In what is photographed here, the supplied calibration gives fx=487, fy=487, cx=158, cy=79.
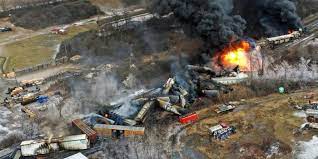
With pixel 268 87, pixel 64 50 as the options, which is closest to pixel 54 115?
pixel 64 50

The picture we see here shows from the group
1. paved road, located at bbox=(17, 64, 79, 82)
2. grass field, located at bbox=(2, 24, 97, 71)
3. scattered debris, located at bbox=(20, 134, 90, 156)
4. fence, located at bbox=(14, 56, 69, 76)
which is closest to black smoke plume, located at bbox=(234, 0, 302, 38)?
grass field, located at bbox=(2, 24, 97, 71)

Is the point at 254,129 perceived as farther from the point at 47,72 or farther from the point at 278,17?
the point at 278,17

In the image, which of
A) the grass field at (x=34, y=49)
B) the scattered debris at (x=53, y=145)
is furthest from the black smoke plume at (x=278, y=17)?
the scattered debris at (x=53, y=145)

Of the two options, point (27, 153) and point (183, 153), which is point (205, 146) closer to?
point (183, 153)

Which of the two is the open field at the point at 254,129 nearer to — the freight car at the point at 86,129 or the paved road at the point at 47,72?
the freight car at the point at 86,129

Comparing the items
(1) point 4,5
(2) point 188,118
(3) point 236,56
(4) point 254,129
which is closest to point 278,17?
(3) point 236,56

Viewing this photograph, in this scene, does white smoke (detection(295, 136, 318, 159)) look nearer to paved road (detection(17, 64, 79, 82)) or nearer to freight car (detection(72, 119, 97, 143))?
freight car (detection(72, 119, 97, 143))
